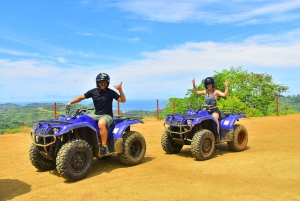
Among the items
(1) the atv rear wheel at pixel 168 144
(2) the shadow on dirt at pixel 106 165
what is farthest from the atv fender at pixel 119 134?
(1) the atv rear wheel at pixel 168 144

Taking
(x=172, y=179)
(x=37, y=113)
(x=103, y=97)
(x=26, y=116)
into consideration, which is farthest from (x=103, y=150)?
(x=26, y=116)

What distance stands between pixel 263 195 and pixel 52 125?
4.05m

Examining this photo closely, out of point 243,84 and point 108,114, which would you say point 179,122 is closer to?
point 108,114

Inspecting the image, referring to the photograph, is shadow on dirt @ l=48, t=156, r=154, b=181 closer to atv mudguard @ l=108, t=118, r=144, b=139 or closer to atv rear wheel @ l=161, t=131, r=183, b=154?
atv rear wheel @ l=161, t=131, r=183, b=154

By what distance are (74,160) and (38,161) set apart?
3.72ft

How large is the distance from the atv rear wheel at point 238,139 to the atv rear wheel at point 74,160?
4.20m

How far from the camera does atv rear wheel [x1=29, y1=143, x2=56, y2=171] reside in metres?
6.23

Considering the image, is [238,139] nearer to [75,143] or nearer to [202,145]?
[202,145]

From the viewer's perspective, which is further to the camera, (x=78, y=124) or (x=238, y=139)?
(x=238, y=139)

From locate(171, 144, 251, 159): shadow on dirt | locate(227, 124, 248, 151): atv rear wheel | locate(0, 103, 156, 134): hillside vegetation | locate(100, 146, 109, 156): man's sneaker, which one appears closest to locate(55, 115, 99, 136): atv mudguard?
locate(100, 146, 109, 156): man's sneaker

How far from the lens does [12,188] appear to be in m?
5.31

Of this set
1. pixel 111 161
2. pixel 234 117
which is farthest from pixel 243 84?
pixel 111 161

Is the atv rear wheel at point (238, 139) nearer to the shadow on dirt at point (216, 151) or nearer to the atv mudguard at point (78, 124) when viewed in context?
the shadow on dirt at point (216, 151)

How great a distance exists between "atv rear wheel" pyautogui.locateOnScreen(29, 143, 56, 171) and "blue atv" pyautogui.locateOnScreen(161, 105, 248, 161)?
3.07m
